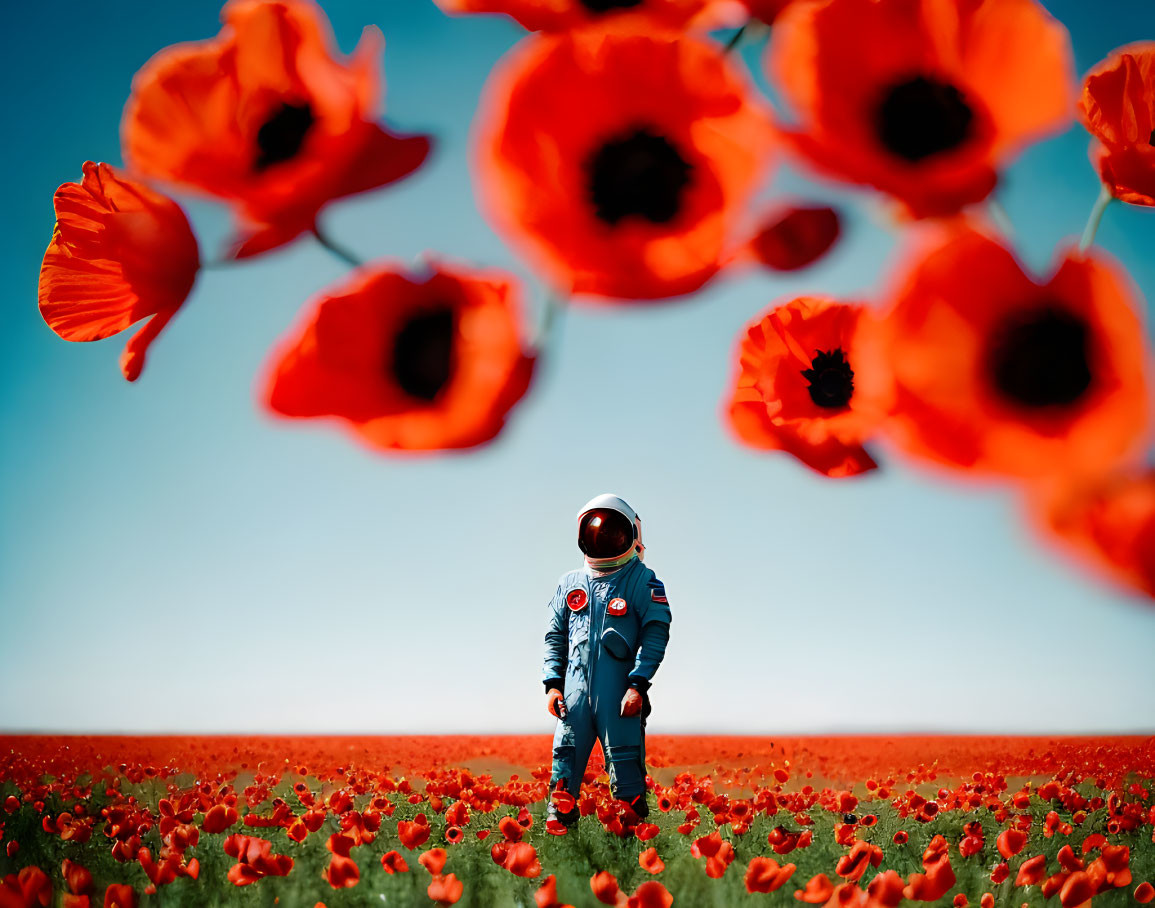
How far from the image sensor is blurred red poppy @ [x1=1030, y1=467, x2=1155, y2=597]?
0.40ft

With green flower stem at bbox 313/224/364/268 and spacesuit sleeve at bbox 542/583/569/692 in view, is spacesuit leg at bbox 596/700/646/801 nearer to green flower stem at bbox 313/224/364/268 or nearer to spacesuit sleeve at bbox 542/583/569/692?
spacesuit sleeve at bbox 542/583/569/692

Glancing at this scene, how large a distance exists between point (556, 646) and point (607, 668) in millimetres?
175

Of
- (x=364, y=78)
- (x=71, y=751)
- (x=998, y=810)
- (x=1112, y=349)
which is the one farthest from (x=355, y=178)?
(x=71, y=751)

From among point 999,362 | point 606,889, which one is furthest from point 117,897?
point 999,362

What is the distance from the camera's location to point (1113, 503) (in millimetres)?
126

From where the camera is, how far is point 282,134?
0.61 feet

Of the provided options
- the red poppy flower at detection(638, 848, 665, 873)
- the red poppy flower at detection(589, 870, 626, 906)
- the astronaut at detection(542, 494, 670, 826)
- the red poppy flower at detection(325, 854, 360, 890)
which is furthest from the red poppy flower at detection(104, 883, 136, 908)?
the astronaut at detection(542, 494, 670, 826)

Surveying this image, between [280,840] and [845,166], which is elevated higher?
[845,166]

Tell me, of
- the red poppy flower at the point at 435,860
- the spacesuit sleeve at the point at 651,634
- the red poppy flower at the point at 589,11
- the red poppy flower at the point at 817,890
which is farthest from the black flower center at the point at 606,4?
the spacesuit sleeve at the point at 651,634

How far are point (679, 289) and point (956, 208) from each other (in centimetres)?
5

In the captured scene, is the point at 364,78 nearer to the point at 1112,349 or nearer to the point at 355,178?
the point at 355,178

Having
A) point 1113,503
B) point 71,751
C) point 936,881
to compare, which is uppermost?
point 1113,503

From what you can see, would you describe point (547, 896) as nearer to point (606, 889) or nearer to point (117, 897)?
point (606, 889)

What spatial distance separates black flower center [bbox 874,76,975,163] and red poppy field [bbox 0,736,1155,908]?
4.01ft
